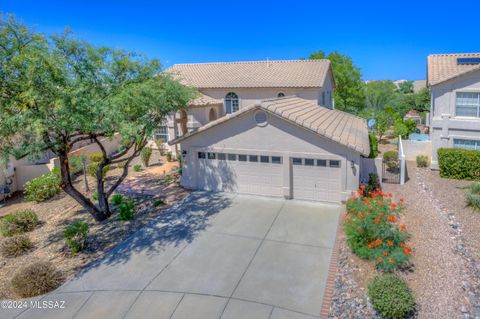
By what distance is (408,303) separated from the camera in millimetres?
8109

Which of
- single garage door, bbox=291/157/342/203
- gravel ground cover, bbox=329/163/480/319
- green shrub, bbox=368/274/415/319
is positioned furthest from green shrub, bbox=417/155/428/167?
green shrub, bbox=368/274/415/319

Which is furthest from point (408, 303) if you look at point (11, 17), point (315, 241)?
point (11, 17)

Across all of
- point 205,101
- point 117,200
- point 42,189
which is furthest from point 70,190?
point 205,101

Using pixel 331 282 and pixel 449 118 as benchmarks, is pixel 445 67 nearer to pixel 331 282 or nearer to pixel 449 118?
pixel 449 118

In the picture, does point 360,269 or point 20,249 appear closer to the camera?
point 360,269

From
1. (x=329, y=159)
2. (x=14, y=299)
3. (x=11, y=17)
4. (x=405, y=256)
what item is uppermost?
(x=11, y=17)

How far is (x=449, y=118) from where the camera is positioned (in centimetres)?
2041

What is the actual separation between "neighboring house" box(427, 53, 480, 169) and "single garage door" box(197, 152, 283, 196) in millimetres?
11058

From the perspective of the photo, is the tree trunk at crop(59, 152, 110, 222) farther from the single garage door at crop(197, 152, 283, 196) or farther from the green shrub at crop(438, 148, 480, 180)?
the green shrub at crop(438, 148, 480, 180)

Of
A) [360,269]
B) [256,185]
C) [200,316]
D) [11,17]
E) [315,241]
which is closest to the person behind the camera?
[200,316]

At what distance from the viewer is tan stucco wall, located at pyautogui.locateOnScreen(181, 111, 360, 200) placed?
15.1m

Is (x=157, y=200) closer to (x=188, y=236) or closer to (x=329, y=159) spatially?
(x=188, y=236)

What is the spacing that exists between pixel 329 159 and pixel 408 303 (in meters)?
7.89
